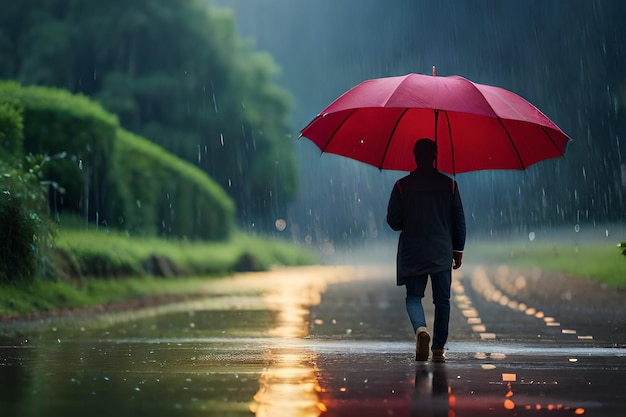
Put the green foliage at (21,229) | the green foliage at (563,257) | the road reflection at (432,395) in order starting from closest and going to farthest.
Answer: the road reflection at (432,395) → the green foliage at (21,229) → the green foliage at (563,257)

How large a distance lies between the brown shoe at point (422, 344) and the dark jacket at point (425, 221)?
1.55 feet

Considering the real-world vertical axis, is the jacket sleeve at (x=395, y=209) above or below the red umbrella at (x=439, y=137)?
below

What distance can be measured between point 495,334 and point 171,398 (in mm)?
7216

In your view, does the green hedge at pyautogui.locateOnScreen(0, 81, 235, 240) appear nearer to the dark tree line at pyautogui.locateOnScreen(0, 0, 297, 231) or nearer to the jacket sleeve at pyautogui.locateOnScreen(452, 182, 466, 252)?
the jacket sleeve at pyautogui.locateOnScreen(452, 182, 466, 252)

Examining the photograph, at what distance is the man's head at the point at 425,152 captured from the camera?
34.1ft

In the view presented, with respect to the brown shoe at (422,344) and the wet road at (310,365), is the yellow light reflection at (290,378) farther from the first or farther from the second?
the brown shoe at (422,344)

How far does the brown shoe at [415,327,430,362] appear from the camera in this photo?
33.4 ft

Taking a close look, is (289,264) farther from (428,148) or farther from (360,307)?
(428,148)

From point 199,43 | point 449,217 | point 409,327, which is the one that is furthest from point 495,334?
point 199,43

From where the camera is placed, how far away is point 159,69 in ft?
182

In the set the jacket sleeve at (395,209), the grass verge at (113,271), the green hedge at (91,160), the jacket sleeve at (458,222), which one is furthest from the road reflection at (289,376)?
the green hedge at (91,160)

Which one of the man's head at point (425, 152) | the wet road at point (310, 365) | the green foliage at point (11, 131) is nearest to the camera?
the wet road at point (310, 365)

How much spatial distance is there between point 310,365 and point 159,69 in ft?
153

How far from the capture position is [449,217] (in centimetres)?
1044
